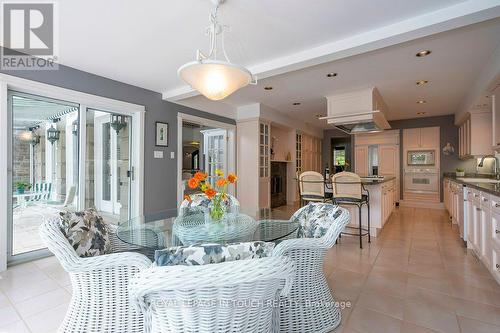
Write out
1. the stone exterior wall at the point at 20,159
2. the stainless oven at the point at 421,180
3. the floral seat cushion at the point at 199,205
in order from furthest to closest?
1. the stainless oven at the point at 421,180
2. the stone exterior wall at the point at 20,159
3. the floral seat cushion at the point at 199,205

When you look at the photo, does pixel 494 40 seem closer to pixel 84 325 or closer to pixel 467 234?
pixel 467 234

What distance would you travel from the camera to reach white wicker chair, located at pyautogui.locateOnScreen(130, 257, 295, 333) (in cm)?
69

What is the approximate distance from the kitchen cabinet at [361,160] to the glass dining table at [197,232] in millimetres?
5795

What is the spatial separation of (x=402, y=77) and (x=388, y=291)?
288 cm

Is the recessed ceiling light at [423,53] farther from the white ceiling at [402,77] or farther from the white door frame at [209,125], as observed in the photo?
the white door frame at [209,125]

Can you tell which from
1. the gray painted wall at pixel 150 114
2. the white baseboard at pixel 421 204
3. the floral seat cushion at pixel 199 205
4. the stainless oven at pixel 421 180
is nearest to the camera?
the floral seat cushion at pixel 199 205

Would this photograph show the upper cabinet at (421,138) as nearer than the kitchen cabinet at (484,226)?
No

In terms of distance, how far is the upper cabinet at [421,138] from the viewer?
622 centimetres

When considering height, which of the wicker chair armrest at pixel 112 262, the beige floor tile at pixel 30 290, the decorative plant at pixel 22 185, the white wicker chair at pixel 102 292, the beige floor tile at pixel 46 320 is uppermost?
the decorative plant at pixel 22 185

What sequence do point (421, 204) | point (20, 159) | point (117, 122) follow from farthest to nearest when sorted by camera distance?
point (421, 204) < point (117, 122) < point (20, 159)

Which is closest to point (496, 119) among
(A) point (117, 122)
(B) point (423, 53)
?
(B) point (423, 53)

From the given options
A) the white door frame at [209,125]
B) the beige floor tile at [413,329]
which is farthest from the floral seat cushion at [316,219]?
the white door frame at [209,125]

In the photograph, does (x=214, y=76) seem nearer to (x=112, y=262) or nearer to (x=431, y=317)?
(x=112, y=262)

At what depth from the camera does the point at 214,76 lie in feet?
6.07
